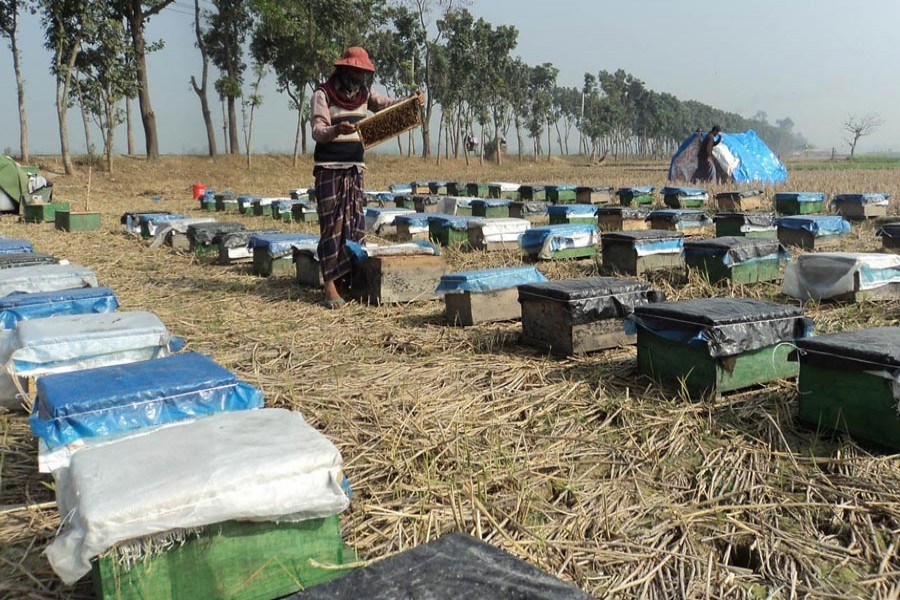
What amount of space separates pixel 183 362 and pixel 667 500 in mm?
1765

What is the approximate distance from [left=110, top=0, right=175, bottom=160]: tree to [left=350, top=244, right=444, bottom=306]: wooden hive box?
75.3 ft

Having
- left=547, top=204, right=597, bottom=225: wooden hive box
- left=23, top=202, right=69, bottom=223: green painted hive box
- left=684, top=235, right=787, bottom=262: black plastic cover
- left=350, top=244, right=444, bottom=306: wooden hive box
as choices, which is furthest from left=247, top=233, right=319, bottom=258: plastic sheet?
left=23, top=202, right=69, bottom=223: green painted hive box

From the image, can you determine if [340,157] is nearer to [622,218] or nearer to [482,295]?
[482,295]

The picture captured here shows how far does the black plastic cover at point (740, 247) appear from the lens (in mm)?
5867

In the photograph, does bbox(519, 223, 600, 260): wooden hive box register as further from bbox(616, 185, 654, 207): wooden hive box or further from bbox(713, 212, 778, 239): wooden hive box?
bbox(616, 185, 654, 207): wooden hive box

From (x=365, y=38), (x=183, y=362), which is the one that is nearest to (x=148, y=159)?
(x=365, y=38)

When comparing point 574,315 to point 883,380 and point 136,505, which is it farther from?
point 136,505

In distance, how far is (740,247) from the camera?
19.3 feet

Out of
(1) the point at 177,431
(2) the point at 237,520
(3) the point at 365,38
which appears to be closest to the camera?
(2) the point at 237,520

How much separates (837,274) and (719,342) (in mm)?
2409

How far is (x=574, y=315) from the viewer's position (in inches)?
165

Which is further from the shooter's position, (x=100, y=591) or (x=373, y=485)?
(x=373, y=485)

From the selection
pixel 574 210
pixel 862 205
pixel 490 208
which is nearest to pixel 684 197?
pixel 862 205

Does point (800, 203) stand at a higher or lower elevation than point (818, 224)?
higher
